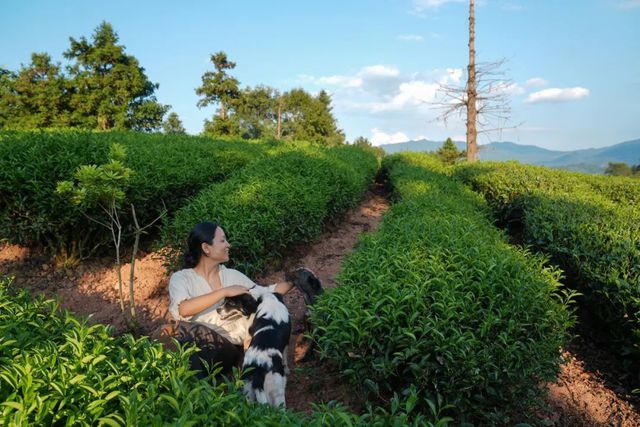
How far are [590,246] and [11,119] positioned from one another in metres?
32.9

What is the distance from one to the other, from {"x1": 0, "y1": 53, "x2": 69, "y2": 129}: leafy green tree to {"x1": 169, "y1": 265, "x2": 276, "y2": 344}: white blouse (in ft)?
94.2

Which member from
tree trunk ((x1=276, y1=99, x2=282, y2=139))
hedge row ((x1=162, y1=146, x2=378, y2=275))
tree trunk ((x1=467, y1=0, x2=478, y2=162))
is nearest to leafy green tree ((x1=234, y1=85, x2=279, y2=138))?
tree trunk ((x1=276, y1=99, x2=282, y2=139))

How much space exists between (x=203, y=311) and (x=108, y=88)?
100ft

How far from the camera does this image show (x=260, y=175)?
5.73 metres

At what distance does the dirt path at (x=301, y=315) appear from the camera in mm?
2818

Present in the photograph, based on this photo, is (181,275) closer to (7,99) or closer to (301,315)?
(301,315)

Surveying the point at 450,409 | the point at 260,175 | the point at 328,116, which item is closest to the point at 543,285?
the point at 450,409

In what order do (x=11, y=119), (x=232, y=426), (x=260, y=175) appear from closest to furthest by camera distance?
(x=232, y=426) → (x=260, y=175) → (x=11, y=119)

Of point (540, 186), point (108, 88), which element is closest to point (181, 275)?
point (540, 186)

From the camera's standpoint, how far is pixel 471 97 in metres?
14.3

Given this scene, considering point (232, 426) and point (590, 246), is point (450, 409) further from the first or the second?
point (590, 246)

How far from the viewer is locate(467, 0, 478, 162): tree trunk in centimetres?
1431

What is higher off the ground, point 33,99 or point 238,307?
point 33,99

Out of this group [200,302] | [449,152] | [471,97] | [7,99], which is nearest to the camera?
[200,302]
